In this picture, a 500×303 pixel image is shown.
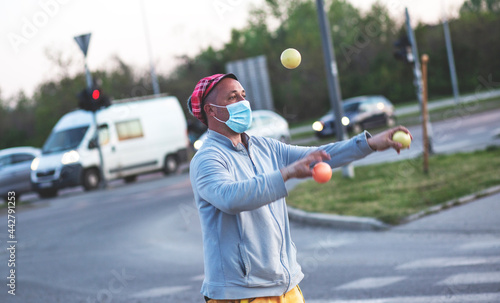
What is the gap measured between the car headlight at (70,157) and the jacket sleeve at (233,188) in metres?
19.4

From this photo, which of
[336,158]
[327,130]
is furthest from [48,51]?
[336,158]

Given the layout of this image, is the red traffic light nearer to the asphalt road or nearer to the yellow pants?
the asphalt road

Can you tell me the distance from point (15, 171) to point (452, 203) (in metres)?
17.2

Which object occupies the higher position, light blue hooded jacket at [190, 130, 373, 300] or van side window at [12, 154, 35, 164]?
light blue hooded jacket at [190, 130, 373, 300]

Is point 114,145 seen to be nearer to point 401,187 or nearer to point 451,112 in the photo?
point 401,187

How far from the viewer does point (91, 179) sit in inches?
867

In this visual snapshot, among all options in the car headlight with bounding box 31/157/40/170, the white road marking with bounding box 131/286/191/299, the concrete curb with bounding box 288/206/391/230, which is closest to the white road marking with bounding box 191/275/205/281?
the white road marking with bounding box 131/286/191/299

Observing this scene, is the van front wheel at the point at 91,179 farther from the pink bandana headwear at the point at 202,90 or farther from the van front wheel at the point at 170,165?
the pink bandana headwear at the point at 202,90

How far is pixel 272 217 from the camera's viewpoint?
2818 mm

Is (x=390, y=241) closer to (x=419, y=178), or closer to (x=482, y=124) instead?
(x=419, y=178)

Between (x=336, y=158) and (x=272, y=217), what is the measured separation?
427 mm

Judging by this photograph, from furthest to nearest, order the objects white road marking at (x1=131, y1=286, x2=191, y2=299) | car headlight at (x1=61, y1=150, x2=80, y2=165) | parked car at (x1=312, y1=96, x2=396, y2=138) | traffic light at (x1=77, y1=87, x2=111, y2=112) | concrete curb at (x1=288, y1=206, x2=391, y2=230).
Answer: parked car at (x1=312, y1=96, x2=396, y2=138)
car headlight at (x1=61, y1=150, x2=80, y2=165)
traffic light at (x1=77, y1=87, x2=111, y2=112)
concrete curb at (x1=288, y1=206, x2=391, y2=230)
white road marking at (x1=131, y1=286, x2=191, y2=299)

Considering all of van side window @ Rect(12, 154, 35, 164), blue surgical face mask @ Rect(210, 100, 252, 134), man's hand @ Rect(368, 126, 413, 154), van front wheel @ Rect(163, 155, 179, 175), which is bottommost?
van front wheel @ Rect(163, 155, 179, 175)

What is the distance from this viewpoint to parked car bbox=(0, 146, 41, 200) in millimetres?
22297
